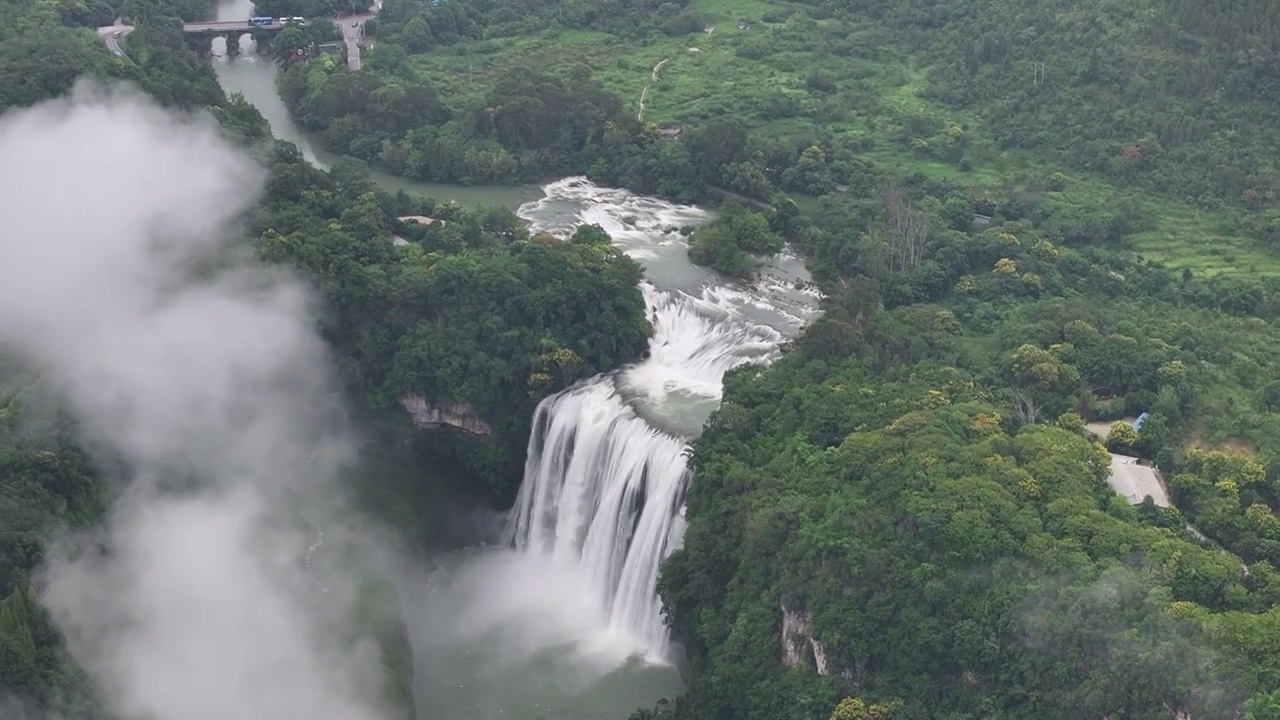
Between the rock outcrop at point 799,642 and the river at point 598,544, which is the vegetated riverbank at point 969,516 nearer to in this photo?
the rock outcrop at point 799,642

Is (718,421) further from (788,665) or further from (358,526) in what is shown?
(358,526)

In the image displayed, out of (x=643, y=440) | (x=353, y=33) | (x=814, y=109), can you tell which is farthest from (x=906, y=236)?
(x=353, y=33)

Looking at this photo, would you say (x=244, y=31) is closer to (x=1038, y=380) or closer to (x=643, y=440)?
(x=643, y=440)

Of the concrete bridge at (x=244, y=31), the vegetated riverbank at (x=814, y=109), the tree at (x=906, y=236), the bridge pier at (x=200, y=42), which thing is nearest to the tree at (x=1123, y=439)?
the tree at (x=906, y=236)

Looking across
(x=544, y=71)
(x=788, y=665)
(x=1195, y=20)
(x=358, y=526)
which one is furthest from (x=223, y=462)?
(x=1195, y=20)

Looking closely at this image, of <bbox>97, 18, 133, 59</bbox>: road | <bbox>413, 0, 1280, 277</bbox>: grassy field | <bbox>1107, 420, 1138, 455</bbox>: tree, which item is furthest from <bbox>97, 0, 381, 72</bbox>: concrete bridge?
<bbox>1107, 420, 1138, 455</bbox>: tree
